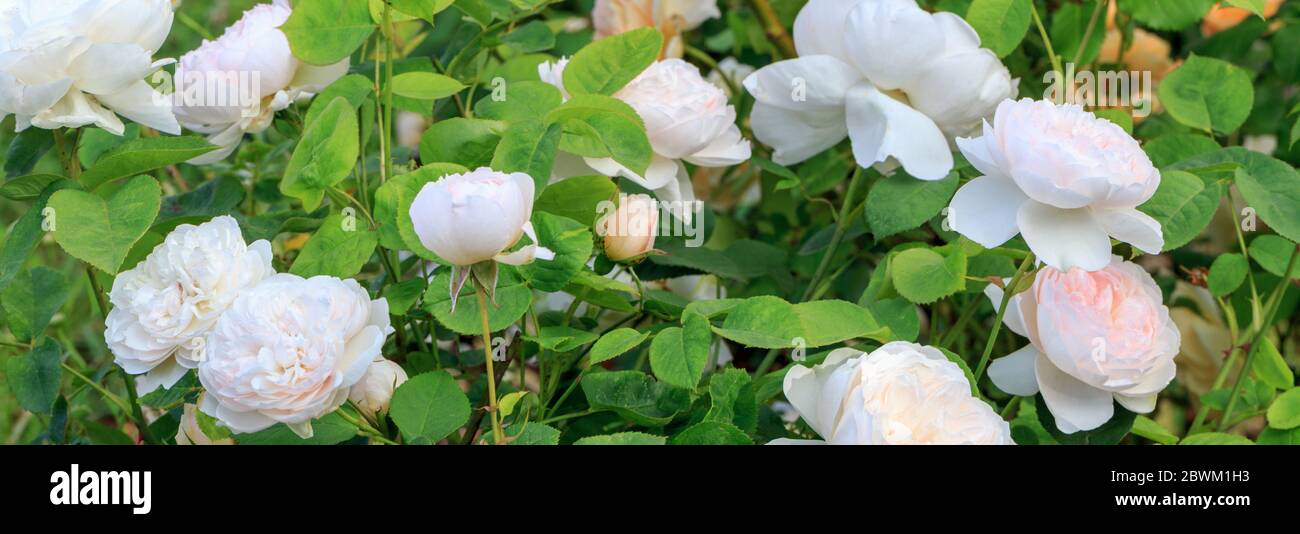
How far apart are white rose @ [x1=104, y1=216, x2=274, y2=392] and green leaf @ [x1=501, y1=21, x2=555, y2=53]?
0.28 m

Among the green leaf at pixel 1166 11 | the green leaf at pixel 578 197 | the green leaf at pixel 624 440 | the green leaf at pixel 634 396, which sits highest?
the green leaf at pixel 1166 11

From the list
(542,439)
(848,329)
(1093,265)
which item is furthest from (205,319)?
(1093,265)

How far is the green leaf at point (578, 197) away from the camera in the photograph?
0.66 m

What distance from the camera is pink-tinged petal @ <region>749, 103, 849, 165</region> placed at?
79 cm

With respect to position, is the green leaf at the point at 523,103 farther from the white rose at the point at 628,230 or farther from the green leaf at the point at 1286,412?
the green leaf at the point at 1286,412

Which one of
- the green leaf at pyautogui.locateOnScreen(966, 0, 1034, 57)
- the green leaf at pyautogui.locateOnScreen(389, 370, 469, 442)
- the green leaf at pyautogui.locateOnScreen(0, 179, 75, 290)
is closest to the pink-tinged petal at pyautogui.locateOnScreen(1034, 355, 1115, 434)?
A: the green leaf at pyautogui.locateOnScreen(966, 0, 1034, 57)

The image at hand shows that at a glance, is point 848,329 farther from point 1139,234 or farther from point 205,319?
point 205,319

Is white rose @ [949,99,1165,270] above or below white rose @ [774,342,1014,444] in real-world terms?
above

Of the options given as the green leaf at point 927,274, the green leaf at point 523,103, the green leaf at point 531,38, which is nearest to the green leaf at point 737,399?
the green leaf at point 927,274

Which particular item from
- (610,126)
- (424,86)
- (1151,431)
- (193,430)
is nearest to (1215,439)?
(1151,431)

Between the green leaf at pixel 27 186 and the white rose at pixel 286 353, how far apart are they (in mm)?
181

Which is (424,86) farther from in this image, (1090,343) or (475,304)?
(1090,343)

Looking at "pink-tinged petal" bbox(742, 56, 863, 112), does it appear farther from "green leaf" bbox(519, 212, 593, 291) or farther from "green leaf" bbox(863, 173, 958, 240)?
"green leaf" bbox(519, 212, 593, 291)

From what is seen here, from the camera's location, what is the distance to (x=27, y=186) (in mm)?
667
